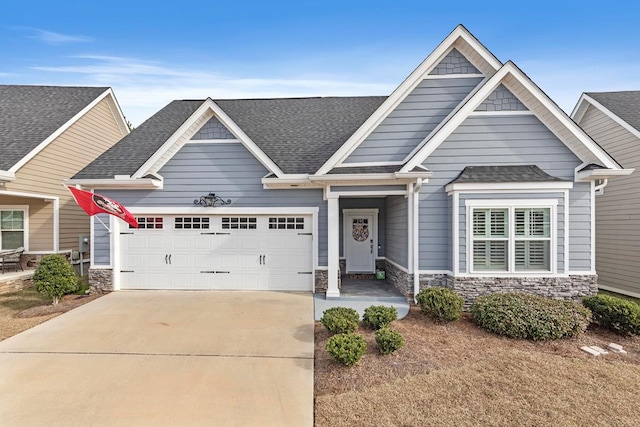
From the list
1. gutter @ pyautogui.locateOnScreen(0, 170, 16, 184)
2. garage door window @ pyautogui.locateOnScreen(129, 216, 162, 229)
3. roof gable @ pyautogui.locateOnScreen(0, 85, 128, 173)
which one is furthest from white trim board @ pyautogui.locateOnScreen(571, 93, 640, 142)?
roof gable @ pyautogui.locateOnScreen(0, 85, 128, 173)

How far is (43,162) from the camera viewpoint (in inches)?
439

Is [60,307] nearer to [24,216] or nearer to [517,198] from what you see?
[24,216]

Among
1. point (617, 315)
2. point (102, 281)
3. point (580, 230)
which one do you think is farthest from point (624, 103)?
point (102, 281)

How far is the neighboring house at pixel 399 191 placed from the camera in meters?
7.38

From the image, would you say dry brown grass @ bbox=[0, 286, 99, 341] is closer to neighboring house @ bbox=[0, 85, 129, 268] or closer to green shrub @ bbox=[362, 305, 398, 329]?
neighboring house @ bbox=[0, 85, 129, 268]

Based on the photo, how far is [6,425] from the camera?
3.59m

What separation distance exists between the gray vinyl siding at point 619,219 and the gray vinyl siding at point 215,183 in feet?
32.1

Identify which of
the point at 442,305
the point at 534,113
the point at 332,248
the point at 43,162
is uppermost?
the point at 534,113

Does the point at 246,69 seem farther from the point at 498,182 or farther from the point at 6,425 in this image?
the point at 6,425

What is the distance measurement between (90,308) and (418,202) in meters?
8.61

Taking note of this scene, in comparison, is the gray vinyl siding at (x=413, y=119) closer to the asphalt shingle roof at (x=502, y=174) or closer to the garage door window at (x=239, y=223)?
the asphalt shingle roof at (x=502, y=174)

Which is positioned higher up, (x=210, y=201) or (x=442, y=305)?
(x=210, y=201)

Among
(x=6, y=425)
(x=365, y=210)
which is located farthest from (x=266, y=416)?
(x=365, y=210)

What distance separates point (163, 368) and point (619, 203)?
13.7 m
